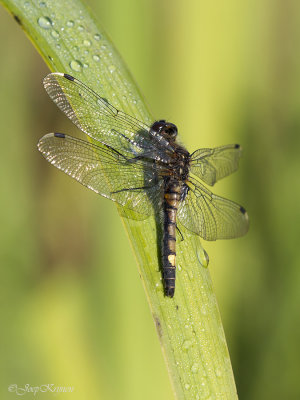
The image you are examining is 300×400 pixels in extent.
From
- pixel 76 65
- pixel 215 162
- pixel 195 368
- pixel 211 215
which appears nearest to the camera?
pixel 195 368

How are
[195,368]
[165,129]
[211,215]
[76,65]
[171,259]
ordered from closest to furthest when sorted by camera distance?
[195,368], [171,259], [76,65], [165,129], [211,215]

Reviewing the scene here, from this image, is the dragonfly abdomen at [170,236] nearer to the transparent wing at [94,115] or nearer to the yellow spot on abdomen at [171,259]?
the yellow spot on abdomen at [171,259]

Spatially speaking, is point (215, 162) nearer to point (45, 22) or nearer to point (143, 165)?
point (143, 165)

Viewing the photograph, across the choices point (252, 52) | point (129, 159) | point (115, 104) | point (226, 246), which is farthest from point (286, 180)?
point (115, 104)

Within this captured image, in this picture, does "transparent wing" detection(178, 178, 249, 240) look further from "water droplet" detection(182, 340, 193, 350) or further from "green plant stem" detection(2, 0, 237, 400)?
"water droplet" detection(182, 340, 193, 350)

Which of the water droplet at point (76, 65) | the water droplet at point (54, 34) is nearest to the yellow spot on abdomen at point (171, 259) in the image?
the water droplet at point (76, 65)


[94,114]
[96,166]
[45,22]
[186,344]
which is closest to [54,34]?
[45,22]

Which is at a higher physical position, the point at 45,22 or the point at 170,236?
the point at 45,22
